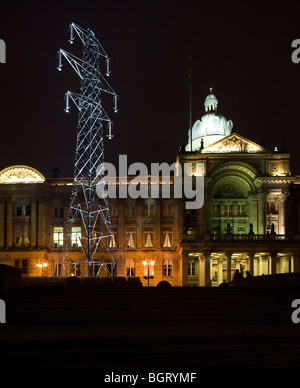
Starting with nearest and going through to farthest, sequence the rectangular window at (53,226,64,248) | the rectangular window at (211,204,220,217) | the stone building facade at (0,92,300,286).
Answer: the stone building facade at (0,92,300,286) → the rectangular window at (53,226,64,248) → the rectangular window at (211,204,220,217)

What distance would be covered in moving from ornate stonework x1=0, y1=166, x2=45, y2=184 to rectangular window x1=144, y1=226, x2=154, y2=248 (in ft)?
51.7

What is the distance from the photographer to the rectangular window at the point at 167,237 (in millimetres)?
70625

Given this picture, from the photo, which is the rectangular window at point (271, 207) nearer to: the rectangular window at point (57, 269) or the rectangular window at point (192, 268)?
the rectangular window at point (192, 268)

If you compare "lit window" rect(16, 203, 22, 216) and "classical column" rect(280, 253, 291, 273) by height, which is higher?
"lit window" rect(16, 203, 22, 216)

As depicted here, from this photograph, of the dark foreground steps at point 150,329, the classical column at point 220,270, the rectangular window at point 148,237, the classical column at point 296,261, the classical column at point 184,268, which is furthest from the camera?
the rectangular window at point 148,237

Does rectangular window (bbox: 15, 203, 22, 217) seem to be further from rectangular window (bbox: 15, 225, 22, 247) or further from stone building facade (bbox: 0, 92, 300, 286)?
rectangular window (bbox: 15, 225, 22, 247)

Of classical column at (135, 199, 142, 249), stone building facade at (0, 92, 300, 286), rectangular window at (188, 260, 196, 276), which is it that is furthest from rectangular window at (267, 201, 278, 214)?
classical column at (135, 199, 142, 249)

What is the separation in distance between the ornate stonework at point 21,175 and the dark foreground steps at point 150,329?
157ft

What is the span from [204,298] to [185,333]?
7571 mm

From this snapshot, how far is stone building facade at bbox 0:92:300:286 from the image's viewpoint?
68.3 m

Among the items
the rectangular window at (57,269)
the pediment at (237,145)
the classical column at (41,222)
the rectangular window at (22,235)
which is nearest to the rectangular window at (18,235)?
the rectangular window at (22,235)

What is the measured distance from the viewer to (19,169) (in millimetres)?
71688
